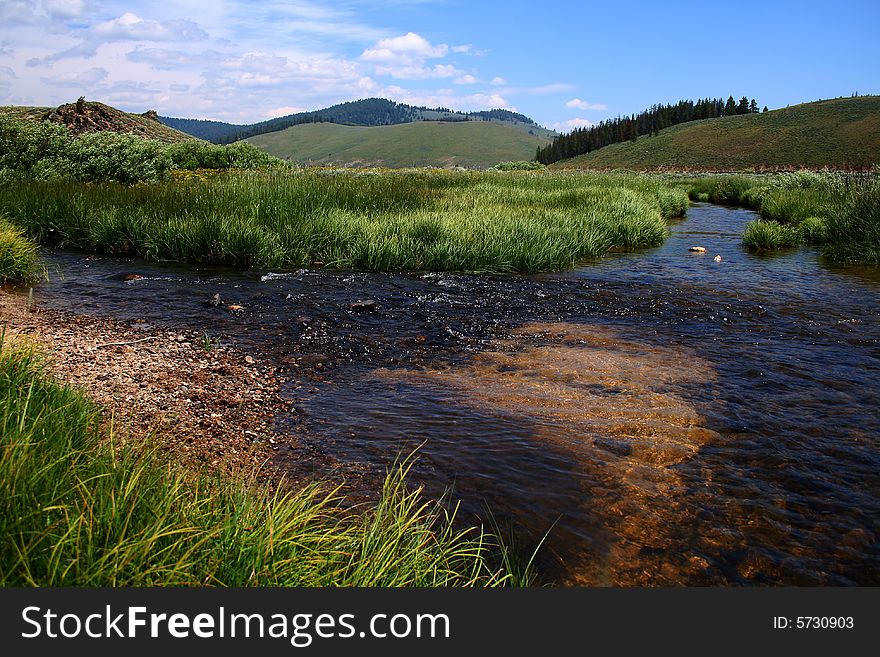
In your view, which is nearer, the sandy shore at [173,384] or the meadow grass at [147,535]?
the meadow grass at [147,535]

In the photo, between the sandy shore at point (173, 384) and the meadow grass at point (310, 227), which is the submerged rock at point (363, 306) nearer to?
the sandy shore at point (173, 384)

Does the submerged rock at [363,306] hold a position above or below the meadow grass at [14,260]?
below

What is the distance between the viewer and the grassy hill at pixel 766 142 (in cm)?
9850

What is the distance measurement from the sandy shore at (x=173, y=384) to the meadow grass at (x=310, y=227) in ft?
17.1

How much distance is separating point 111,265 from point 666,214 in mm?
20081

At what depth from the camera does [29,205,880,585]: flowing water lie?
3.79m

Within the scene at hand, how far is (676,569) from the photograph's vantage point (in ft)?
11.4

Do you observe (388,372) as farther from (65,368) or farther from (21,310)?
(21,310)

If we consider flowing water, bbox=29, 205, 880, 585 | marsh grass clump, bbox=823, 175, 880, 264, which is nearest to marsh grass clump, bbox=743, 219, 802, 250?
marsh grass clump, bbox=823, 175, 880, 264

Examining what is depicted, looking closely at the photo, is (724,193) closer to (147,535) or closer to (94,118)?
(147,535)

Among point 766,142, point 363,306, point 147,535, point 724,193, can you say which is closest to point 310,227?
point 363,306

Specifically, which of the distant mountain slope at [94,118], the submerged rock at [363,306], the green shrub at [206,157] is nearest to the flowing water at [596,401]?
the submerged rock at [363,306]

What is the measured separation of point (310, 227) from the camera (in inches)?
518

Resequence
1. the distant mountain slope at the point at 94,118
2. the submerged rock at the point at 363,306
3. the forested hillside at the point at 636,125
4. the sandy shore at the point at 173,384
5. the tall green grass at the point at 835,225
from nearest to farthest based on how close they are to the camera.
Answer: the sandy shore at the point at 173,384, the submerged rock at the point at 363,306, the tall green grass at the point at 835,225, the distant mountain slope at the point at 94,118, the forested hillside at the point at 636,125
